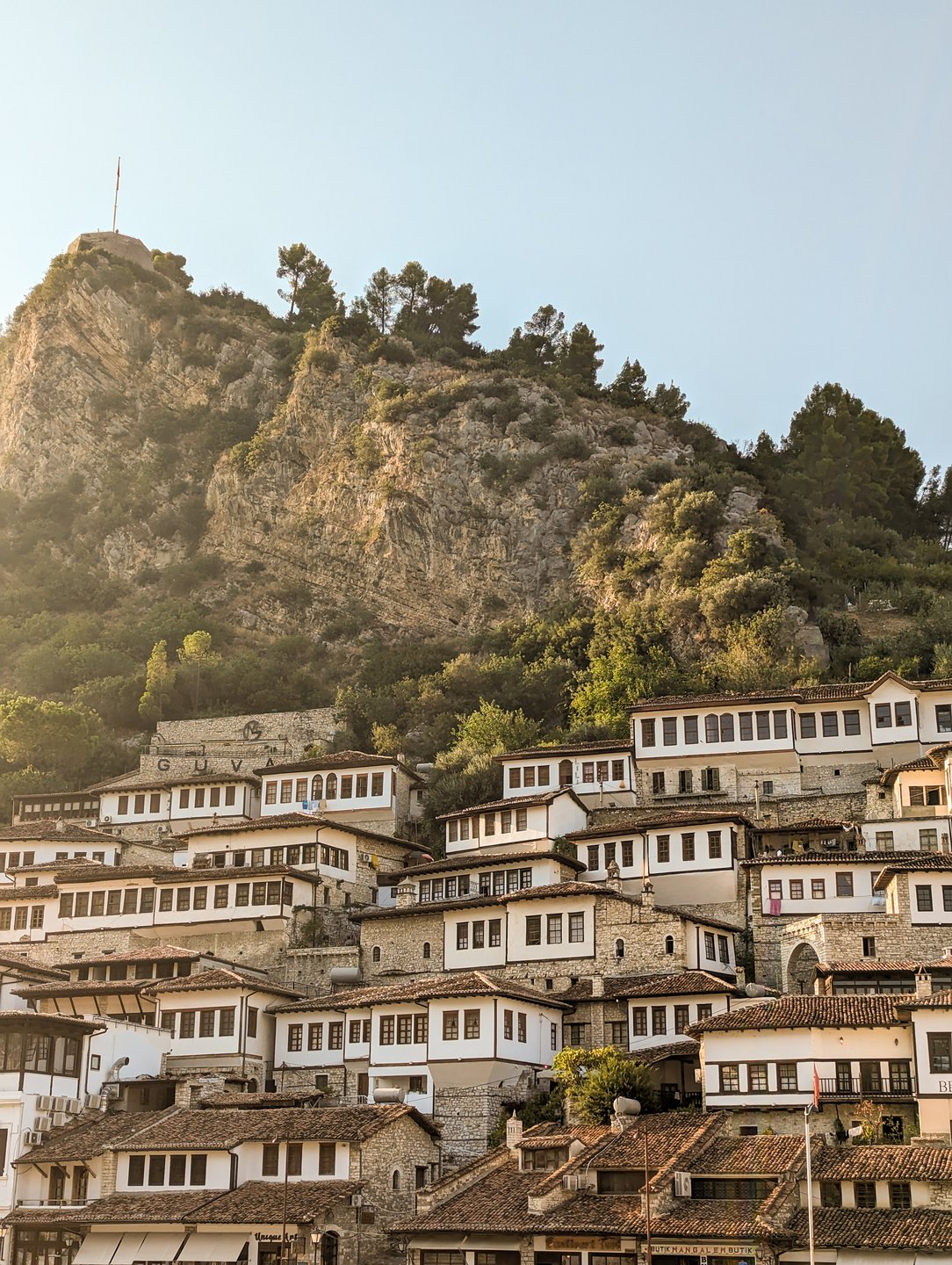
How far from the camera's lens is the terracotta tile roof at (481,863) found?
48.8m

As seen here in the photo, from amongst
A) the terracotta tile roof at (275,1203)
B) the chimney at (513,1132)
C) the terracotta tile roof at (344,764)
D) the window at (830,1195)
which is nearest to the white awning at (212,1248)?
the terracotta tile roof at (275,1203)

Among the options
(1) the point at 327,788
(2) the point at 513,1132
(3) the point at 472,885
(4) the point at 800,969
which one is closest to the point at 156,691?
(1) the point at 327,788

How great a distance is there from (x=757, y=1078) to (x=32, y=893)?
29.5 metres

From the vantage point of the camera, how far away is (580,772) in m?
57.7

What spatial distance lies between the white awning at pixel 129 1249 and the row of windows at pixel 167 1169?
57.2 inches

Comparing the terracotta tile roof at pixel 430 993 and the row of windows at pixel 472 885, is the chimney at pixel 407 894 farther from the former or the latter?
the terracotta tile roof at pixel 430 993

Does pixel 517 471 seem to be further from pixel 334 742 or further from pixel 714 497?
pixel 334 742

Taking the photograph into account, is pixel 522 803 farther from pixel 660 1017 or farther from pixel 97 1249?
pixel 97 1249

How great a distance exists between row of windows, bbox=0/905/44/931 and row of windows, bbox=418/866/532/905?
1441 centimetres

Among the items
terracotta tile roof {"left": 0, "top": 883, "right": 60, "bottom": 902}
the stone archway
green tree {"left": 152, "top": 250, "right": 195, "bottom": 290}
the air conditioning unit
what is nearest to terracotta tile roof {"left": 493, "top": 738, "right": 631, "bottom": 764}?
the stone archway

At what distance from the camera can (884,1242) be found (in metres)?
30.5

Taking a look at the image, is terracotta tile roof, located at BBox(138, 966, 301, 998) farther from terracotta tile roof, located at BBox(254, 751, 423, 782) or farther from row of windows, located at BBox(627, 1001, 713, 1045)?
terracotta tile roof, located at BBox(254, 751, 423, 782)

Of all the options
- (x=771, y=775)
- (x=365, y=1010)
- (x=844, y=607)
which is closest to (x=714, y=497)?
(x=844, y=607)

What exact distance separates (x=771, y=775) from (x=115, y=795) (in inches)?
1134
